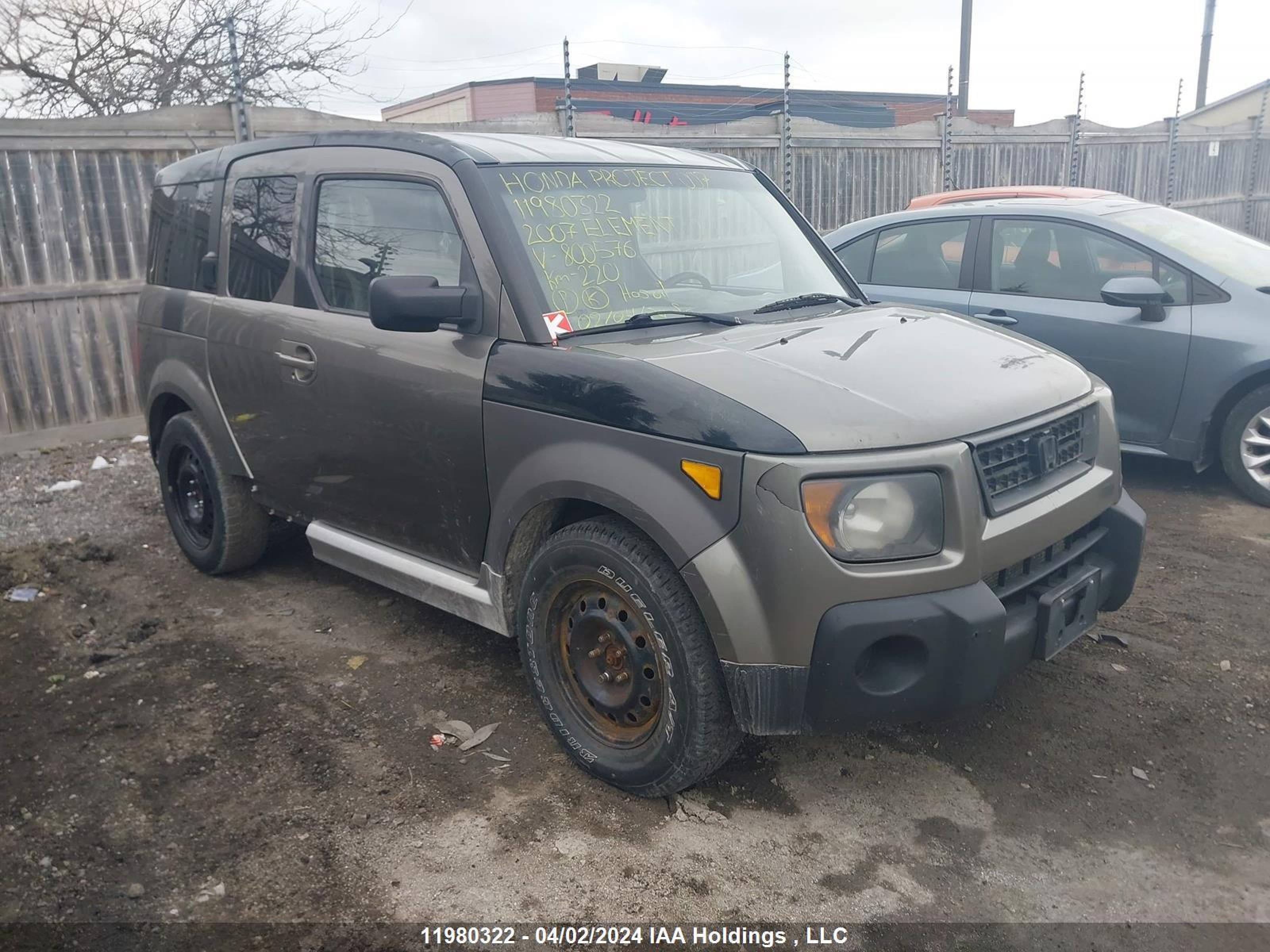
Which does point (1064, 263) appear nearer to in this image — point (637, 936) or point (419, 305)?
point (419, 305)

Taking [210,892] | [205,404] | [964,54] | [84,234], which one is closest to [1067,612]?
[210,892]

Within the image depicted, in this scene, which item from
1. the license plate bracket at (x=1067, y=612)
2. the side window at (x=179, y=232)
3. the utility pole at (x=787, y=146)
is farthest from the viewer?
the utility pole at (x=787, y=146)

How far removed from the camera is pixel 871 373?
3012mm

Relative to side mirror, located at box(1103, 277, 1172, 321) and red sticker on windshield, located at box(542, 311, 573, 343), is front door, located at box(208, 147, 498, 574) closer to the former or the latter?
red sticker on windshield, located at box(542, 311, 573, 343)

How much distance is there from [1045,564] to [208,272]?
12.5ft

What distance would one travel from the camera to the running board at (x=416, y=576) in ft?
11.6

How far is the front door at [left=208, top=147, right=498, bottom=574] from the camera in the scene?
11.6 feet

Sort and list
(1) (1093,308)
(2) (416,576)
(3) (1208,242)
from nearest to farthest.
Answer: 1. (2) (416,576)
2. (1) (1093,308)
3. (3) (1208,242)

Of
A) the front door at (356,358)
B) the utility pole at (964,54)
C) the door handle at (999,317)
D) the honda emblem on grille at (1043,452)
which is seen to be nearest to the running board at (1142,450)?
the door handle at (999,317)

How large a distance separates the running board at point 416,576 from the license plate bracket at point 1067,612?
173cm

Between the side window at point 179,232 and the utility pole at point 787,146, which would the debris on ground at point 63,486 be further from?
the utility pole at point 787,146

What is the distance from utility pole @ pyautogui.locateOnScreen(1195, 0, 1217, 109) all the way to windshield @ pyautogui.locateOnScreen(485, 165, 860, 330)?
33.2m

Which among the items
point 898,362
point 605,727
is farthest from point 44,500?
point 898,362

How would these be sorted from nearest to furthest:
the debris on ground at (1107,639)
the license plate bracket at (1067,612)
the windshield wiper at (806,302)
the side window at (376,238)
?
the license plate bracket at (1067,612) → the side window at (376,238) → the windshield wiper at (806,302) → the debris on ground at (1107,639)
